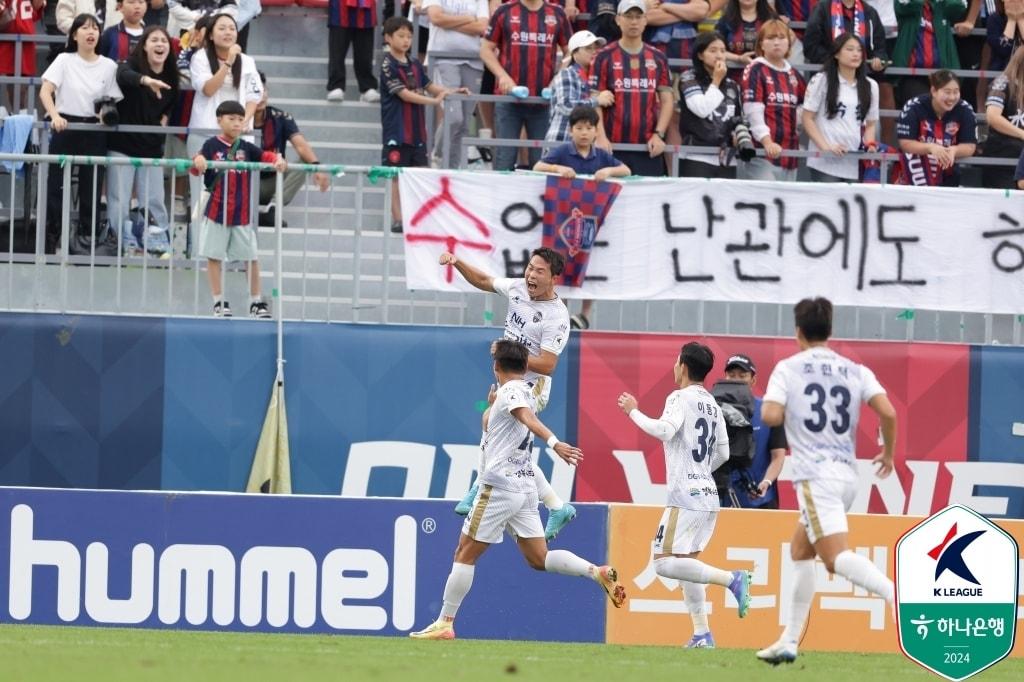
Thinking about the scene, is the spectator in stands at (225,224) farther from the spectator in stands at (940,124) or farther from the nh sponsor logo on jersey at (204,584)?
the spectator in stands at (940,124)

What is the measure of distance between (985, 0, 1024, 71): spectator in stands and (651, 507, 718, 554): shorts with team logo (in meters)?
7.77

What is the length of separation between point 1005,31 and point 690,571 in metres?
8.36

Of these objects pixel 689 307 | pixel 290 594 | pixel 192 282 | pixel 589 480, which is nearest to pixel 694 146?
pixel 689 307

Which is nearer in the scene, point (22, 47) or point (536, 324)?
point (536, 324)

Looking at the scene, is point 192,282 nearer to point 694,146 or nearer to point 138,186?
point 138,186

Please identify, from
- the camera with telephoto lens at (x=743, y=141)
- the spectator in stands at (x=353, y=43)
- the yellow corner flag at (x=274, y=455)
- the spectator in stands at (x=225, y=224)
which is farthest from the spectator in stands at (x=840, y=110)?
the yellow corner flag at (x=274, y=455)

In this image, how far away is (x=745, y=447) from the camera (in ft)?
44.2

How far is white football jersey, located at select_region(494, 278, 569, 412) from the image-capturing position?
1327 centimetres

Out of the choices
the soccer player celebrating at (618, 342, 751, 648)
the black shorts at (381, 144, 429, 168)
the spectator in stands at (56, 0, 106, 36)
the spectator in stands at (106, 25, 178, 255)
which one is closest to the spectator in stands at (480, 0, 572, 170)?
the black shorts at (381, 144, 429, 168)

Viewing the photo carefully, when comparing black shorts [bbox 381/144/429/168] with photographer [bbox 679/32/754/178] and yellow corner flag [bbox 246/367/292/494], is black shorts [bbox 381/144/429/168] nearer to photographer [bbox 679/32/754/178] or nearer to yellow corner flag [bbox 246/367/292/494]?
photographer [bbox 679/32/754/178]

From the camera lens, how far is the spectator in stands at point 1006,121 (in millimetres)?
16625

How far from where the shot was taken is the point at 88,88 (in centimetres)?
1616

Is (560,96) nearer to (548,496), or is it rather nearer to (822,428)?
(548,496)

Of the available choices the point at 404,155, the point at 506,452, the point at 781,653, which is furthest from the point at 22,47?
the point at 781,653
